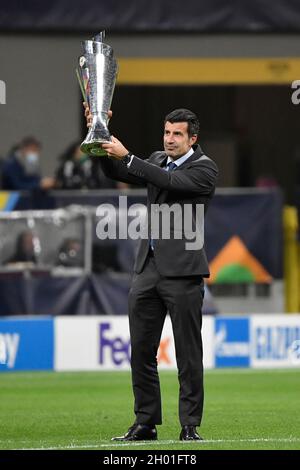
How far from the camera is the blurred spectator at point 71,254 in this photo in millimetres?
18797

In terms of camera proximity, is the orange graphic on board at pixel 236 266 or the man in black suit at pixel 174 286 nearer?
the man in black suit at pixel 174 286

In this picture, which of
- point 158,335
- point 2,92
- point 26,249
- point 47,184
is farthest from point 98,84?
point 2,92

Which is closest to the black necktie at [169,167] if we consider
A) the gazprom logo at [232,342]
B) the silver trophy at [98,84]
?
the silver trophy at [98,84]

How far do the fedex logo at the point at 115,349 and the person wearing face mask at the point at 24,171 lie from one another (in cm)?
326

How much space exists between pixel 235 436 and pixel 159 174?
2.05 meters

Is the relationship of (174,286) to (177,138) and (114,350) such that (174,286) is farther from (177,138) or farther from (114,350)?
A: (114,350)

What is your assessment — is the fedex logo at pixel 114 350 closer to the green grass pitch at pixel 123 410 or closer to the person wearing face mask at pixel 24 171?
the green grass pitch at pixel 123 410

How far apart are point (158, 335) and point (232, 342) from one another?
7.67 meters

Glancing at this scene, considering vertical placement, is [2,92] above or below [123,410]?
above

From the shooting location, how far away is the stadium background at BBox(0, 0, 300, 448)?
53.2ft

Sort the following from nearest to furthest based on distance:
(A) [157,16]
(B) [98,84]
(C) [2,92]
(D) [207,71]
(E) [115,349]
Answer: (B) [98,84], (E) [115,349], (C) [2,92], (A) [157,16], (D) [207,71]

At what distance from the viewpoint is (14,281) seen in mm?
18531

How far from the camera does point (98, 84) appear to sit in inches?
366

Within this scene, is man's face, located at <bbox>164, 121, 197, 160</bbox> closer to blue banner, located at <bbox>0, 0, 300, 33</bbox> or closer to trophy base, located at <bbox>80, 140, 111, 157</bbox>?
trophy base, located at <bbox>80, 140, 111, 157</bbox>
